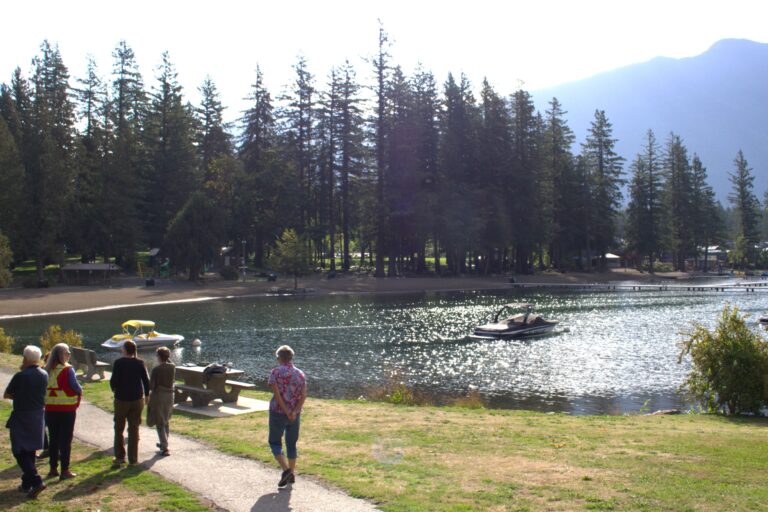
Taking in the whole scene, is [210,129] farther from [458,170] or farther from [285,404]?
[285,404]

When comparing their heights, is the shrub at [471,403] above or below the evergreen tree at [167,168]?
below

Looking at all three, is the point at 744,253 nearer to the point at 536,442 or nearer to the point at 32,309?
the point at 32,309

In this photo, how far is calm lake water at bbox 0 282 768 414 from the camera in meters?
25.4

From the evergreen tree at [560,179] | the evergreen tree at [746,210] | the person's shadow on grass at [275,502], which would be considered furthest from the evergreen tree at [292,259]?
the evergreen tree at [746,210]

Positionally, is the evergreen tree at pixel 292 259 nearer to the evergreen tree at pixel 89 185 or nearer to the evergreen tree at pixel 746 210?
the evergreen tree at pixel 89 185

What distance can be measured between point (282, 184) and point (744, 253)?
84.8m

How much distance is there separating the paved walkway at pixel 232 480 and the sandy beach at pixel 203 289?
44812 millimetres

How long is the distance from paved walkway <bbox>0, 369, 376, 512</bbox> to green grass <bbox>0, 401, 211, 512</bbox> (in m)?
0.23

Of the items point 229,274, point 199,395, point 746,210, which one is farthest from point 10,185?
point 746,210

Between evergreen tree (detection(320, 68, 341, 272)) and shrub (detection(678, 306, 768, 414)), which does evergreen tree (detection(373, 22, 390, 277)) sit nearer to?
evergreen tree (detection(320, 68, 341, 272))

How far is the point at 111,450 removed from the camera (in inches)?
436

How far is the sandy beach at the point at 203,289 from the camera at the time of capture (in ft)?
182

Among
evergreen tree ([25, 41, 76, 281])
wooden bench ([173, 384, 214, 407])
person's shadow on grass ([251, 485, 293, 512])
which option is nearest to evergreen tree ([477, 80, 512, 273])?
evergreen tree ([25, 41, 76, 281])

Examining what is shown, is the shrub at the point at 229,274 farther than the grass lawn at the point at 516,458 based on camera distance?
Yes
